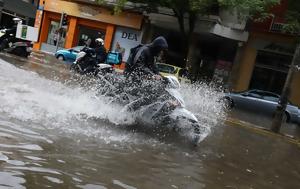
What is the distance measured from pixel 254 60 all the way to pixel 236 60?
110 cm

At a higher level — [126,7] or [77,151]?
[126,7]

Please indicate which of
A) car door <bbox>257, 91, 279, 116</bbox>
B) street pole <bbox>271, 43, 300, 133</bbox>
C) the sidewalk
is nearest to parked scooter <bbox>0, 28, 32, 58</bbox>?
the sidewalk

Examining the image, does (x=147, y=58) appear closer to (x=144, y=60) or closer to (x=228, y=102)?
(x=144, y=60)

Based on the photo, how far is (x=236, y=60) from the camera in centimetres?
3288

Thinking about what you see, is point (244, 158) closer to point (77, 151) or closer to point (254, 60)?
point (77, 151)

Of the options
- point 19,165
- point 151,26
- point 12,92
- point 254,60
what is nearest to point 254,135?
point 12,92

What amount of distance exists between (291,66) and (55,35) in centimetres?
2857

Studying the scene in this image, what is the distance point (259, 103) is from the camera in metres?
24.4

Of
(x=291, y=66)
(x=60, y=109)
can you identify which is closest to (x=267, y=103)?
(x=291, y=66)

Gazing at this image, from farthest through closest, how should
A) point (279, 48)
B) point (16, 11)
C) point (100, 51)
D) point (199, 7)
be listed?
point (16, 11), point (279, 48), point (199, 7), point (100, 51)

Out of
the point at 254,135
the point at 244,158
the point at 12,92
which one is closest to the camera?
the point at 244,158

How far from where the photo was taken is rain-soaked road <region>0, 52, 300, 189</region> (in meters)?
5.68

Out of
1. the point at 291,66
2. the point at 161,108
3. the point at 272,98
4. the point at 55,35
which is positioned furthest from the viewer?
the point at 55,35

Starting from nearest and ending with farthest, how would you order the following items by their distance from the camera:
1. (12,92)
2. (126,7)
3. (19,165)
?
(19,165)
(12,92)
(126,7)
